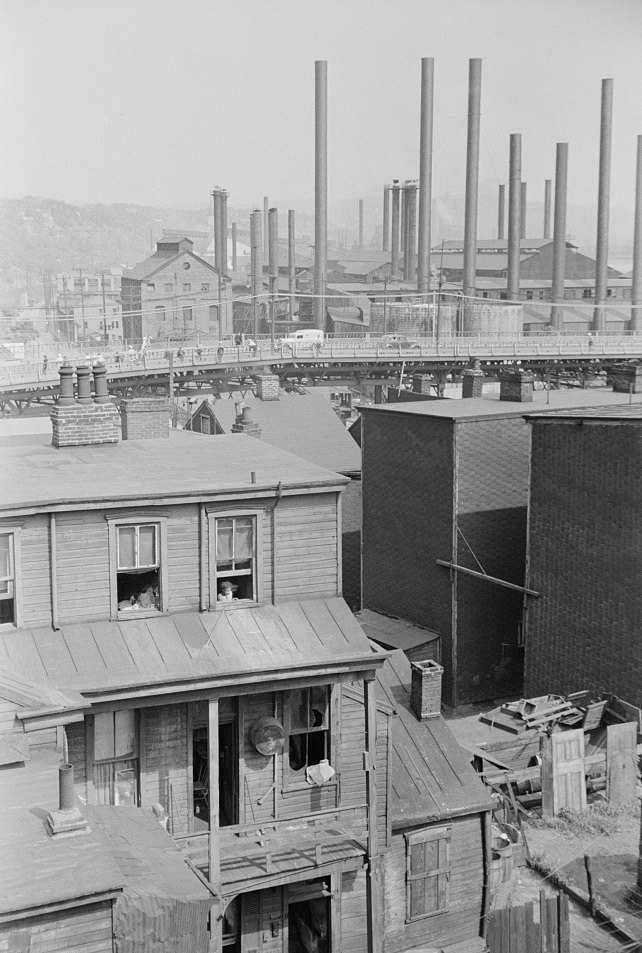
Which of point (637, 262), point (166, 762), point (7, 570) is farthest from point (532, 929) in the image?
point (637, 262)

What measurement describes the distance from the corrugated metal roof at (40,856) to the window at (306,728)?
5.17 m

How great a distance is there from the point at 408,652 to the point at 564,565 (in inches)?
178

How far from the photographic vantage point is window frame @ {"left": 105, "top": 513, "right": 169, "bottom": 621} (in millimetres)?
15047

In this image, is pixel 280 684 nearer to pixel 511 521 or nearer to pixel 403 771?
pixel 403 771

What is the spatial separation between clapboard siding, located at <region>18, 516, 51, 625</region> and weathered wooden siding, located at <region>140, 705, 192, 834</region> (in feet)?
6.25

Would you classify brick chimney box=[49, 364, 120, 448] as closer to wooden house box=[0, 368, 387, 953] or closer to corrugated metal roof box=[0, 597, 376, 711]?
wooden house box=[0, 368, 387, 953]

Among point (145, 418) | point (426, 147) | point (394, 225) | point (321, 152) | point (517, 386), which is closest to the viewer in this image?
point (145, 418)

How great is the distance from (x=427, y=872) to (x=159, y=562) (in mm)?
6302

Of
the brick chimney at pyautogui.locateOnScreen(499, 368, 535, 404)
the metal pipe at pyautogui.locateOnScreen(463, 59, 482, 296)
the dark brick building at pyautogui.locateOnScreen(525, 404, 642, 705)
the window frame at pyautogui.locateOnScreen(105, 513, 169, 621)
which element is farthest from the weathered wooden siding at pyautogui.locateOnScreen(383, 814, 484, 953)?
the metal pipe at pyautogui.locateOnScreen(463, 59, 482, 296)

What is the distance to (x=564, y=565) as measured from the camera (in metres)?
24.7

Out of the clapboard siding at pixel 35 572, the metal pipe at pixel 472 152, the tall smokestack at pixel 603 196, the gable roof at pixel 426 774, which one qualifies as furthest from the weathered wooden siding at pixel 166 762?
the tall smokestack at pixel 603 196

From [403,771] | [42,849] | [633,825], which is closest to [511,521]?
[633,825]

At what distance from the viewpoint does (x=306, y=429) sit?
3594 cm

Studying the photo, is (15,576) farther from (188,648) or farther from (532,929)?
(532,929)
